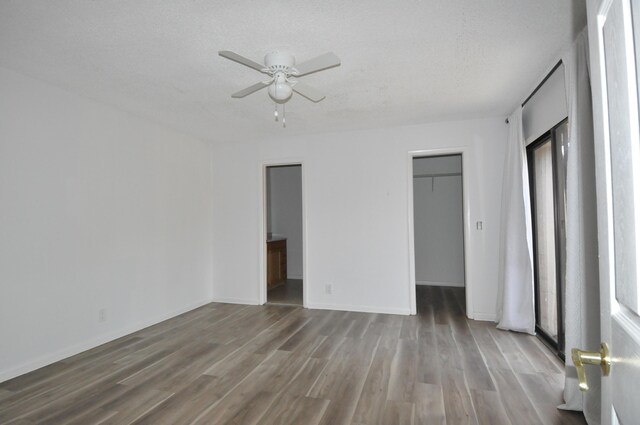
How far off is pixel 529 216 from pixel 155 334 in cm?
425

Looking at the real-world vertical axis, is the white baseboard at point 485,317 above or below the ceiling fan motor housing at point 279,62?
below

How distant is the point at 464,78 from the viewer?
282 centimetres

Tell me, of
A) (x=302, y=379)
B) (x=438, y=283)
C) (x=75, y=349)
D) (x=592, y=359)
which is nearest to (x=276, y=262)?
(x=438, y=283)

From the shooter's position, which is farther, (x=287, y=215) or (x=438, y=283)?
(x=287, y=215)

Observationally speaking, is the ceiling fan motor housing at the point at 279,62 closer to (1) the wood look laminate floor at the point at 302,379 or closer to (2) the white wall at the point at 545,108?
(2) the white wall at the point at 545,108

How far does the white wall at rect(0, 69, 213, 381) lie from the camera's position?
2574 millimetres

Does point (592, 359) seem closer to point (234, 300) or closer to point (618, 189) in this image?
point (618, 189)

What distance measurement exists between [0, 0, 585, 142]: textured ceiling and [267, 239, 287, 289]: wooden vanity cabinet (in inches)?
115

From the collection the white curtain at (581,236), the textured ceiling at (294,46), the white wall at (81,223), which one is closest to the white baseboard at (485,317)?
the white curtain at (581,236)

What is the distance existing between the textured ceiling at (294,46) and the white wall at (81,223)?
0.34 m

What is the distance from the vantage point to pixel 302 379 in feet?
8.09

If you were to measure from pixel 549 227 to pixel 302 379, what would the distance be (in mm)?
Answer: 2772

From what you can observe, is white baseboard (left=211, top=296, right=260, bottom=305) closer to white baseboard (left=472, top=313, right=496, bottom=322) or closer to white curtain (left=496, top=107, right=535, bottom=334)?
white baseboard (left=472, top=313, right=496, bottom=322)

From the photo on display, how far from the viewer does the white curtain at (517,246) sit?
329 centimetres
